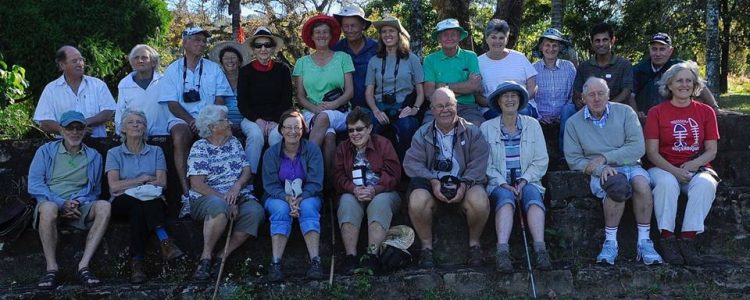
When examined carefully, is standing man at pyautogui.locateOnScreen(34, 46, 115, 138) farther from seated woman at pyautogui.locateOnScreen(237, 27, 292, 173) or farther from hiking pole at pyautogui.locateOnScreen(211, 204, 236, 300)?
hiking pole at pyautogui.locateOnScreen(211, 204, 236, 300)

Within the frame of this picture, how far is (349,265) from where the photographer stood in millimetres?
5652

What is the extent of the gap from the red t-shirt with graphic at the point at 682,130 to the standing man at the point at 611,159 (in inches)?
6.4

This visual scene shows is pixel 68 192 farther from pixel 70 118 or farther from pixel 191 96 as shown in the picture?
pixel 191 96

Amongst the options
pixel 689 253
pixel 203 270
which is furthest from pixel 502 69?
pixel 203 270

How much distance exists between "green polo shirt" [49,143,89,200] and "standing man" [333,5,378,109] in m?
2.46

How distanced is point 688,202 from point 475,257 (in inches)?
67.0

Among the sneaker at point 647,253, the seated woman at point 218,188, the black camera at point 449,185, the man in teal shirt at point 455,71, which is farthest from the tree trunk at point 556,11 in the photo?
the seated woman at point 218,188

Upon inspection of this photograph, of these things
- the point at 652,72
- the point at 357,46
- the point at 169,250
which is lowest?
the point at 169,250

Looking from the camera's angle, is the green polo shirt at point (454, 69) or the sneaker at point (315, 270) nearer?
the sneaker at point (315, 270)

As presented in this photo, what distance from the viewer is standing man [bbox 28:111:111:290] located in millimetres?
5691

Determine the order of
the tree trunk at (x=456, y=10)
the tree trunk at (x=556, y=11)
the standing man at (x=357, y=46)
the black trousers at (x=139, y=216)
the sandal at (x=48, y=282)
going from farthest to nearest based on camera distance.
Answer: the tree trunk at (x=456, y=10) < the tree trunk at (x=556, y=11) < the standing man at (x=357, y=46) < the black trousers at (x=139, y=216) < the sandal at (x=48, y=282)

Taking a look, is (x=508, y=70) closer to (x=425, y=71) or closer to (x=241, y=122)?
(x=425, y=71)

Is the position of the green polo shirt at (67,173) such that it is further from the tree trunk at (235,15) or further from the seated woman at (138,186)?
the tree trunk at (235,15)

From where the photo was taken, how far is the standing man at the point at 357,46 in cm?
709
